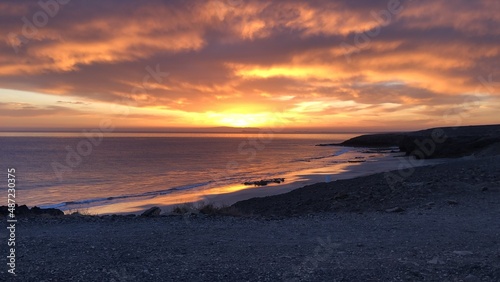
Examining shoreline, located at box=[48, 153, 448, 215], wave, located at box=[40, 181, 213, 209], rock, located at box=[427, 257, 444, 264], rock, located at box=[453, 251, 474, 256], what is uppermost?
rock, located at box=[427, 257, 444, 264]

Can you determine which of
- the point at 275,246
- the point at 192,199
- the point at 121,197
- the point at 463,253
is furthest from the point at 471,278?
the point at 121,197

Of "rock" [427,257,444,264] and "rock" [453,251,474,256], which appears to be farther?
"rock" [453,251,474,256]

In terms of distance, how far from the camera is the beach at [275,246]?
688cm

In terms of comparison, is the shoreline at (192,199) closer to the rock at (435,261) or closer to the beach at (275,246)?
the beach at (275,246)

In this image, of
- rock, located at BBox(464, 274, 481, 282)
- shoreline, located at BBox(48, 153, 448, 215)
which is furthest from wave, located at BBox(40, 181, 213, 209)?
rock, located at BBox(464, 274, 481, 282)

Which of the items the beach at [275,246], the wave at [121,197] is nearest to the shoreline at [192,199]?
the wave at [121,197]

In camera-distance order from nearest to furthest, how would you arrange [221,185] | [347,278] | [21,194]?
[347,278], [21,194], [221,185]

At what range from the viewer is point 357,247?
853cm

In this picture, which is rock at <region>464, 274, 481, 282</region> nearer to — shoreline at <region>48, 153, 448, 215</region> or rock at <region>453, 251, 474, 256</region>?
rock at <region>453, 251, 474, 256</region>

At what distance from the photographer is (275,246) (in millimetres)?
8711

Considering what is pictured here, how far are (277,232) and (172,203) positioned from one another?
46.3 ft

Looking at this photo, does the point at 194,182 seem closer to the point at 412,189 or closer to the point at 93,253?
the point at 412,189

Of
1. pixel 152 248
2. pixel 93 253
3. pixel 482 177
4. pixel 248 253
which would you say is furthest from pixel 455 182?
pixel 93 253

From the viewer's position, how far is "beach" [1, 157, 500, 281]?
22.6 ft
